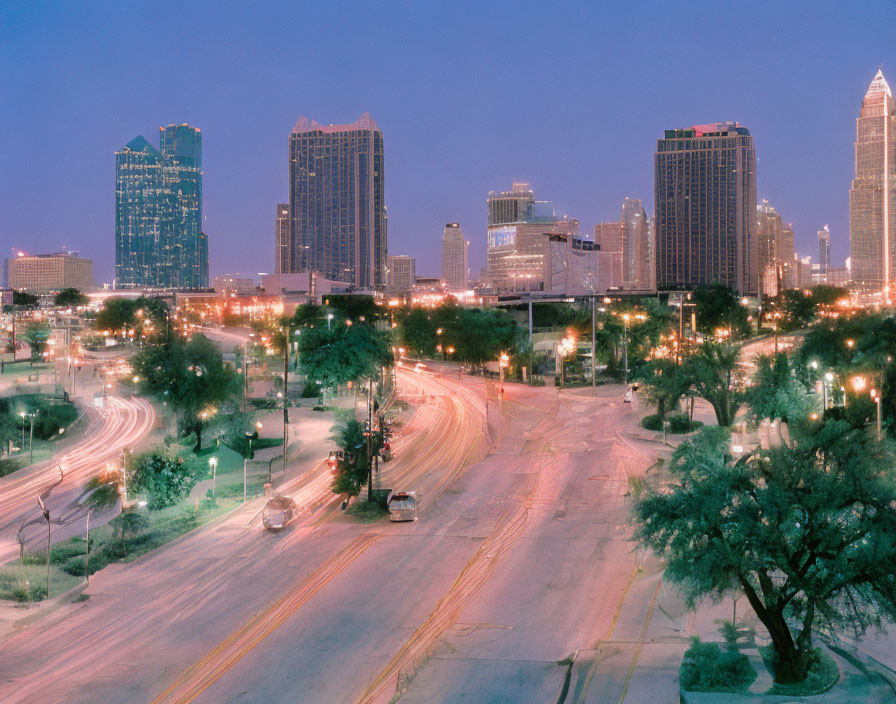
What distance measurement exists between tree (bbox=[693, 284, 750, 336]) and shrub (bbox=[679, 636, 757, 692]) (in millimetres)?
77272

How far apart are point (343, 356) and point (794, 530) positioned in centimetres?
3960

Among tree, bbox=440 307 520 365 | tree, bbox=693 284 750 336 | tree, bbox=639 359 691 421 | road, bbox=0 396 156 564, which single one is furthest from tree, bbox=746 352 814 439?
tree, bbox=693 284 750 336

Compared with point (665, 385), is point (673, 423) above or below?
below

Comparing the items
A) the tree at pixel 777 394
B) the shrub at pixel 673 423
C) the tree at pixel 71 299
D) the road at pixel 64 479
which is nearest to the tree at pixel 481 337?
the shrub at pixel 673 423

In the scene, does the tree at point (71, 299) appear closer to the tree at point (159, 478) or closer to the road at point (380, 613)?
the road at point (380, 613)

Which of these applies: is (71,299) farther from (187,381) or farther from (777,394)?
(777,394)

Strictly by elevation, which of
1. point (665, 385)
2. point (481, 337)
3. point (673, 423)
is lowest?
point (673, 423)

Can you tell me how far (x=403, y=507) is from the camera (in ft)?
88.1

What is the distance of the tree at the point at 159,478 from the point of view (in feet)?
91.5

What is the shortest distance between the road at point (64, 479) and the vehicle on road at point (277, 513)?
6270 millimetres

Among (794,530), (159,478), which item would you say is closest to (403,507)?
(159,478)

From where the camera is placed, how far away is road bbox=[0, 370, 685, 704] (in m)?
15.4

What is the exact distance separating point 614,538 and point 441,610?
24.1 feet

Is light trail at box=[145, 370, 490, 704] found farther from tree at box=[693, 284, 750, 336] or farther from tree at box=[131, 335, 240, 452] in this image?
tree at box=[693, 284, 750, 336]
